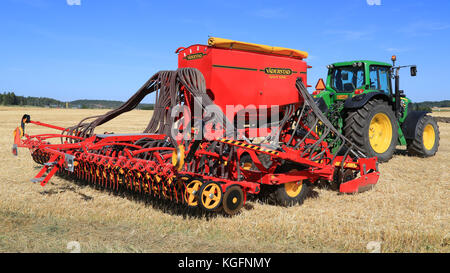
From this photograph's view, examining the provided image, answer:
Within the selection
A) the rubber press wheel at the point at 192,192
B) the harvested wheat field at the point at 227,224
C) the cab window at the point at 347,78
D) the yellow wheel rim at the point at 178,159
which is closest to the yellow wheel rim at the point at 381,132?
the cab window at the point at 347,78

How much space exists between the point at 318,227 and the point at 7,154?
25.7 feet

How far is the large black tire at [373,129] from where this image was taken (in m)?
6.94

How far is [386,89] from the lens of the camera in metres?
8.23

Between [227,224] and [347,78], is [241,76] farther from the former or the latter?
[347,78]

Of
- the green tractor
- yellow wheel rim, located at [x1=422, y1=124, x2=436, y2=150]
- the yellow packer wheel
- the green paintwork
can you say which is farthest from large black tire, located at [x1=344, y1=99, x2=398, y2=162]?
the yellow packer wheel

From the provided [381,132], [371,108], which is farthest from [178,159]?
[381,132]

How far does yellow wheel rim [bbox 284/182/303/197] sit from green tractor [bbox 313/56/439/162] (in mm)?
2255

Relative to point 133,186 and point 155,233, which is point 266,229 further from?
point 133,186

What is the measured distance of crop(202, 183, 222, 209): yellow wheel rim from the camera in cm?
390

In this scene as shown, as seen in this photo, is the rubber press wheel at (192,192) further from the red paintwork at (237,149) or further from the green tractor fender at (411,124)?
the green tractor fender at (411,124)

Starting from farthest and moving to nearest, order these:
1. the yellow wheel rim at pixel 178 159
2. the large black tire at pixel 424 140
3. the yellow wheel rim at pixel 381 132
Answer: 1. the large black tire at pixel 424 140
2. the yellow wheel rim at pixel 381 132
3. the yellow wheel rim at pixel 178 159

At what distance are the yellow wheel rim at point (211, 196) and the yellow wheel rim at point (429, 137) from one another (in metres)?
7.27
